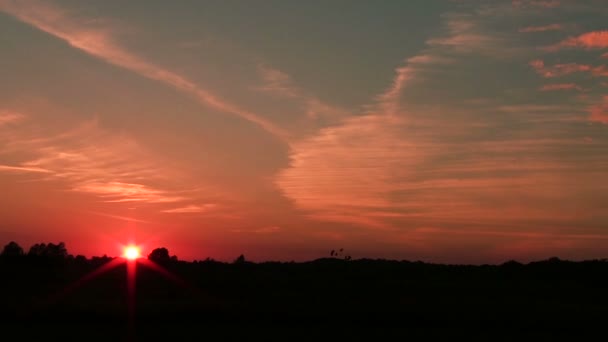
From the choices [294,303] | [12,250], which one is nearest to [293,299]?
[294,303]

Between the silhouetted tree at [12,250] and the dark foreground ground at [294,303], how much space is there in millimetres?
2322

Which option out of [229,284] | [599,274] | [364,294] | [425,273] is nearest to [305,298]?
[364,294]

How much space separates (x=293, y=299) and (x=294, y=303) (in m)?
1.60

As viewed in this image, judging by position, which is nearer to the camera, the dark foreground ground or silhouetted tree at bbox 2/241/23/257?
the dark foreground ground

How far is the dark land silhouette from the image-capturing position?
2700cm

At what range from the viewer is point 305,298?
111 ft

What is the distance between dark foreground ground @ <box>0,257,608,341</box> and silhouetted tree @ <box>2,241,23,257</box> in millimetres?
2322

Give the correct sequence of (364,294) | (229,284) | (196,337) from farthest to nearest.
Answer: (229,284), (364,294), (196,337)

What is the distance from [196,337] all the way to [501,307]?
13.7 meters

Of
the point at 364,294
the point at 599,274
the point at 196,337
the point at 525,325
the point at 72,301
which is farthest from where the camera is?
the point at 599,274

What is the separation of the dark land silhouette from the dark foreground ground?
0.06 meters

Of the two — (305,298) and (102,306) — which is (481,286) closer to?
(305,298)

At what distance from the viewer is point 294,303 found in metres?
32.0

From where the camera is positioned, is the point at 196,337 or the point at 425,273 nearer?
the point at 196,337
